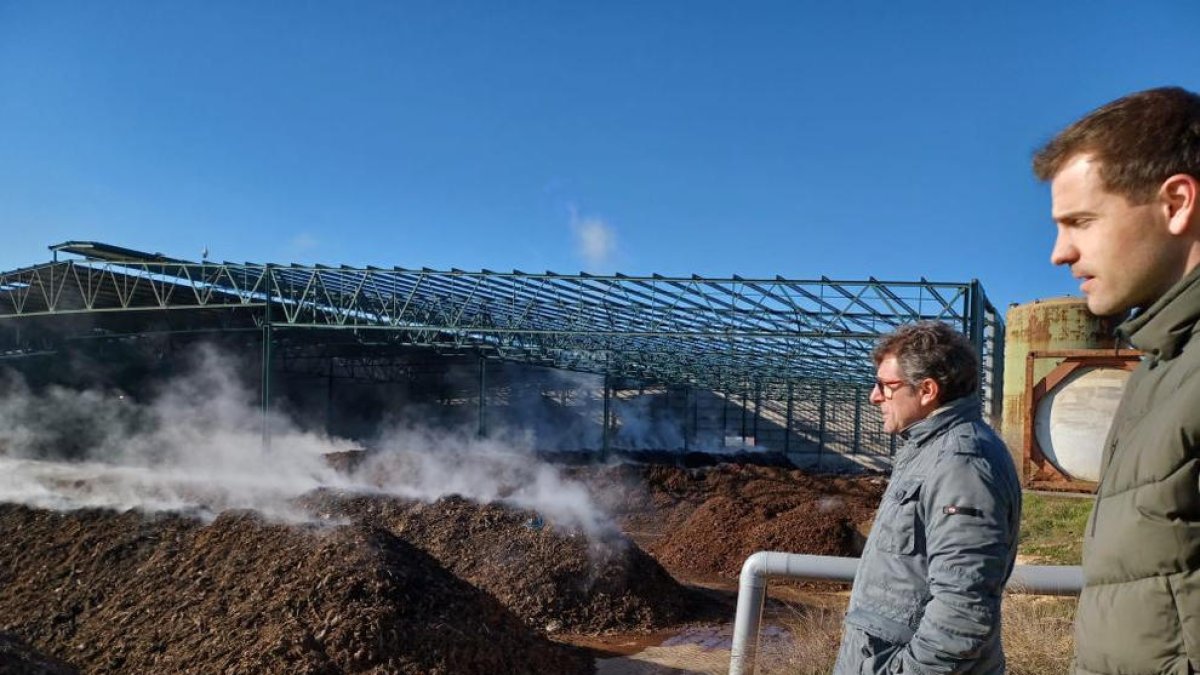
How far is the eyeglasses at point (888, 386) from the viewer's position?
2.70m

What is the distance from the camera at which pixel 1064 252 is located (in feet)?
5.03

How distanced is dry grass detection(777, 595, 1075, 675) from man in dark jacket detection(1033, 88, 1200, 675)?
4001 mm

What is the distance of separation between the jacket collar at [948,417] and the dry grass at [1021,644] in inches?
A: 118

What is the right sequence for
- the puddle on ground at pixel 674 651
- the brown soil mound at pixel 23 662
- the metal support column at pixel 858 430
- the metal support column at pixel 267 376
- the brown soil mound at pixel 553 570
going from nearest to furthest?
the brown soil mound at pixel 23 662, the puddle on ground at pixel 674 651, the brown soil mound at pixel 553 570, the metal support column at pixel 267 376, the metal support column at pixel 858 430

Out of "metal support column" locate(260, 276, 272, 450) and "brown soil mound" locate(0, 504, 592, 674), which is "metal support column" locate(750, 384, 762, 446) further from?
"brown soil mound" locate(0, 504, 592, 674)

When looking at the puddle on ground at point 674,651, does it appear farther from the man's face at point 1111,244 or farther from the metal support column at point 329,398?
the metal support column at point 329,398

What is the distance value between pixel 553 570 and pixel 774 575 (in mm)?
7001

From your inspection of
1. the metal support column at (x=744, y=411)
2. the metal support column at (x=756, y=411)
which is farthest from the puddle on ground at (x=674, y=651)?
the metal support column at (x=744, y=411)

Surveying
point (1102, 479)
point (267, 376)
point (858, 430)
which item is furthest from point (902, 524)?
point (858, 430)

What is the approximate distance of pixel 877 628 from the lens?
2.45m

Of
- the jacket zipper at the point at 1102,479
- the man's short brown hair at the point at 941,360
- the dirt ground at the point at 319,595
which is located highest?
the man's short brown hair at the point at 941,360

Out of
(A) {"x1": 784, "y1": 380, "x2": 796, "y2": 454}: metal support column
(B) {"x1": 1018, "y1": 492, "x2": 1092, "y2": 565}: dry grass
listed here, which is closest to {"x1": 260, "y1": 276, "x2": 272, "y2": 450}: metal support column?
(B) {"x1": 1018, "y1": 492, "x2": 1092, "y2": 565}: dry grass

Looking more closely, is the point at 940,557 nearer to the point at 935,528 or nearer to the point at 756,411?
the point at 935,528

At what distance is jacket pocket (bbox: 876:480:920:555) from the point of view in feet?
8.05
